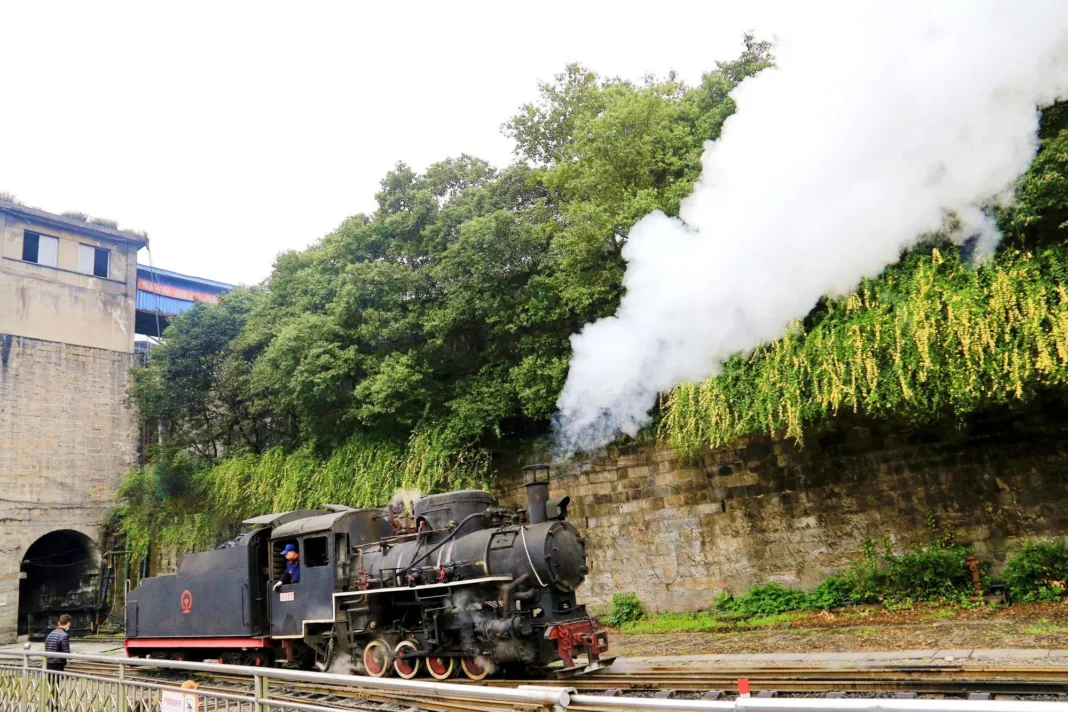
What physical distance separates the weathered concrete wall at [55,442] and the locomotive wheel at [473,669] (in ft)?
59.1

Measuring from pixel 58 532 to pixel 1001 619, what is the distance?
24.1m

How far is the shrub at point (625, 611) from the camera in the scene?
39.7 ft

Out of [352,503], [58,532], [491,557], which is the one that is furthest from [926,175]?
[58,532]

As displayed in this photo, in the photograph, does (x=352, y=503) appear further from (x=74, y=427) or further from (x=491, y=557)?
(x=74, y=427)

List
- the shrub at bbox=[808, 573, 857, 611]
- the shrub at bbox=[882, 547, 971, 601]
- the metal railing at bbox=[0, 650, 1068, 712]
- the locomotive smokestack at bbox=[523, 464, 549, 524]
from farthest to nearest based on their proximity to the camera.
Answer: the shrub at bbox=[808, 573, 857, 611] < the shrub at bbox=[882, 547, 971, 601] < the locomotive smokestack at bbox=[523, 464, 549, 524] < the metal railing at bbox=[0, 650, 1068, 712]

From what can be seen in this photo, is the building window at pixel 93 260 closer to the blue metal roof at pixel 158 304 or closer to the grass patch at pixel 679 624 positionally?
the blue metal roof at pixel 158 304

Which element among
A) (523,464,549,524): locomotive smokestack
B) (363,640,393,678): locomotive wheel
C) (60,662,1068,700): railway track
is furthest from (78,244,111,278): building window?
(523,464,549,524): locomotive smokestack

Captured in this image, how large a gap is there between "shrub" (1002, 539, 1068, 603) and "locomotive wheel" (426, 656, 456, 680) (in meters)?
7.03

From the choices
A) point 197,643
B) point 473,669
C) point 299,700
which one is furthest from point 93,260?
point 299,700

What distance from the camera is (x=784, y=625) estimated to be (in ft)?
33.1

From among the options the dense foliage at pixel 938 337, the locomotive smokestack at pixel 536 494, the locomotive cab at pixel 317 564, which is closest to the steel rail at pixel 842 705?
the locomotive smokestack at pixel 536 494

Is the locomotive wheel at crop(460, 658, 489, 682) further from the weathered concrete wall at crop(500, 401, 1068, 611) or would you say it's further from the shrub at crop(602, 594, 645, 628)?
the weathered concrete wall at crop(500, 401, 1068, 611)

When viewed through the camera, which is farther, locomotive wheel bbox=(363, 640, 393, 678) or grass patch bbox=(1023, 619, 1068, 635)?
locomotive wheel bbox=(363, 640, 393, 678)

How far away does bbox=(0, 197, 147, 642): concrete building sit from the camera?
19.9m
